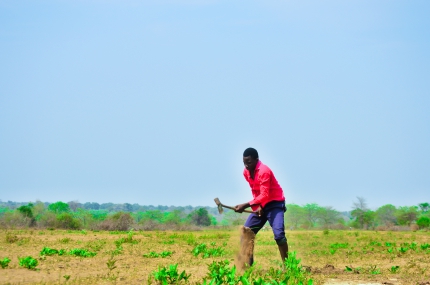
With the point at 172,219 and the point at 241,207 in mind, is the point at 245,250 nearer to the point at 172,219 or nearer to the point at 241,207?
the point at 241,207

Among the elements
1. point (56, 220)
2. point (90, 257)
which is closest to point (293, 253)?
point (90, 257)

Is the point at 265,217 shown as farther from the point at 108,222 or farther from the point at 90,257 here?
the point at 108,222

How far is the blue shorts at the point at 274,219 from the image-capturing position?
27.2 feet

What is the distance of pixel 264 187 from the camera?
27.7ft

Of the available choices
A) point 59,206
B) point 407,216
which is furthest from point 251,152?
point 407,216

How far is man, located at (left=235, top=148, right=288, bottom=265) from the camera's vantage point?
837 centimetres

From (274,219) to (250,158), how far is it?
3.47 ft

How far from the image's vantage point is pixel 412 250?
1477 centimetres

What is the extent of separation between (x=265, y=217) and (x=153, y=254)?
3.99 meters

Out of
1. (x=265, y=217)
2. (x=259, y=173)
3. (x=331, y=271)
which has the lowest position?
(x=331, y=271)

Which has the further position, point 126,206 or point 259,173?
point 126,206

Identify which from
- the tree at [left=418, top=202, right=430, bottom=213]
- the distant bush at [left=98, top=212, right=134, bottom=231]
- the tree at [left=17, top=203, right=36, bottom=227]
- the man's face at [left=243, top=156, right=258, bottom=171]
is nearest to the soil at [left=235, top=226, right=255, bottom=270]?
the man's face at [left=243, top=156, right=258, bottom=171]

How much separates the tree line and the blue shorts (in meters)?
2.20

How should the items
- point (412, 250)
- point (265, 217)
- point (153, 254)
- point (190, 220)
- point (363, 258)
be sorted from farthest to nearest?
point (190, 220) → point (412, 250) → point (363, 258) → point (153, 254) → point (265, 217)
